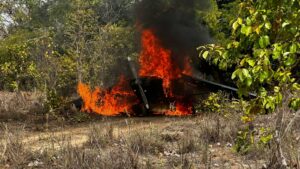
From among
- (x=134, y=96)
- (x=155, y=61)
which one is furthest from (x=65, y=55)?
(x=134, y=96)

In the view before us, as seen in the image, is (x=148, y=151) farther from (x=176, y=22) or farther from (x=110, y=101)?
(x=176, y=22)

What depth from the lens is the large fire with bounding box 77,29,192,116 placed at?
15.5 meters

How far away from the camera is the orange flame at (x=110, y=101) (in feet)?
50.9

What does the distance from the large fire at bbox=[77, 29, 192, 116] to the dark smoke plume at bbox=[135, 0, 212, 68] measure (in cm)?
66

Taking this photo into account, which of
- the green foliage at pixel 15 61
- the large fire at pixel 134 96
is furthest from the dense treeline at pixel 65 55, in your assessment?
the large fire at pixel 134 96

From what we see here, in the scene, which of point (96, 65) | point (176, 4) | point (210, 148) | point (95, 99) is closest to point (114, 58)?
point (96, 65)

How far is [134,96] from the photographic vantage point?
51.3 ft

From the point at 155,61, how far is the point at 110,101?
249 cm

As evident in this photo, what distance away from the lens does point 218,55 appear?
4336 millimetres

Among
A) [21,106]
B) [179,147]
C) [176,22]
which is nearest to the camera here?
[179,147]

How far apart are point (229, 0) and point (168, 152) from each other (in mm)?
13744

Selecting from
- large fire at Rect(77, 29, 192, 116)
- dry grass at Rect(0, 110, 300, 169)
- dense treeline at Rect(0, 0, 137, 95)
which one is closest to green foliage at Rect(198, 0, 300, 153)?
dry grass at Rect(0, 110, 300, 169)

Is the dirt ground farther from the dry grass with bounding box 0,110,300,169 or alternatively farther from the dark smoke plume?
the dark smoke plume

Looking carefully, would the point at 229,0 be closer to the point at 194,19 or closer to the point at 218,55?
the point at 194,19
